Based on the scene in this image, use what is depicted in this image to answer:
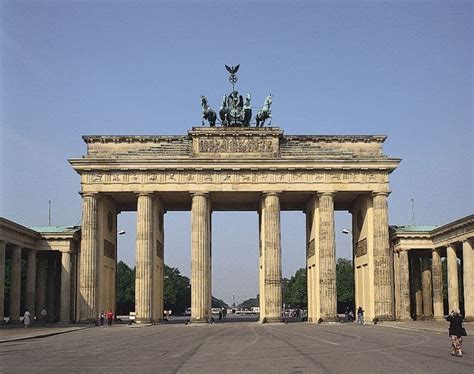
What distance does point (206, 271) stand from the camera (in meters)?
70.9

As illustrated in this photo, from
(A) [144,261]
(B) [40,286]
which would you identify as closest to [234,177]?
(A) [144,261]

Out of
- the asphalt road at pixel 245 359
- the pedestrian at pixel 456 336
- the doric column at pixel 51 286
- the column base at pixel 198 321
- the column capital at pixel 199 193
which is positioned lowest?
the column base at pixel 198 321

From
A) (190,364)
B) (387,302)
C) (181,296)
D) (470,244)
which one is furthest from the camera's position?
(181,296)

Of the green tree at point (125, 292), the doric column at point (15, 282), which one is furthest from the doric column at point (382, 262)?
the green tree at point (125, 292)

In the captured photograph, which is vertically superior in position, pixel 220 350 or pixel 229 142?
pixel 229 142

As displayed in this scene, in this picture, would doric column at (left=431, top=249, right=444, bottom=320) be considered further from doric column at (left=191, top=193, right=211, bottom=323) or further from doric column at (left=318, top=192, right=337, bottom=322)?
doric column at (left=191, top=193, right=211, bottom=323)

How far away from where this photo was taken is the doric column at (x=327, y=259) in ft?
228

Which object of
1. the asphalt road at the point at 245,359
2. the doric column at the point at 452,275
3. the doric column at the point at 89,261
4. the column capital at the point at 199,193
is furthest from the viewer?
the column capital at the point at 199,193

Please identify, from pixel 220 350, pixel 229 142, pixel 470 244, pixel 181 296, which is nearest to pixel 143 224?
pixel 229 142

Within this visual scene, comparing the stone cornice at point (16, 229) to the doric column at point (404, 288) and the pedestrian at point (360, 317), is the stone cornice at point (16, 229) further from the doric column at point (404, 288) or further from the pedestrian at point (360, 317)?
the doric column at point (404, 288)

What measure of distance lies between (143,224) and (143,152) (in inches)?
289

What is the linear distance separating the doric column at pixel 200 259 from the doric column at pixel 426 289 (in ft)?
77.6

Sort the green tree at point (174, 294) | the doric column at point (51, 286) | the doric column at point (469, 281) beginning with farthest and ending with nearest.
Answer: the green tree at point (174, 294) < the doric column at point (51, 286) < the doric column at point (469, 281)

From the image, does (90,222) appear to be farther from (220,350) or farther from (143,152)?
(220,350)
